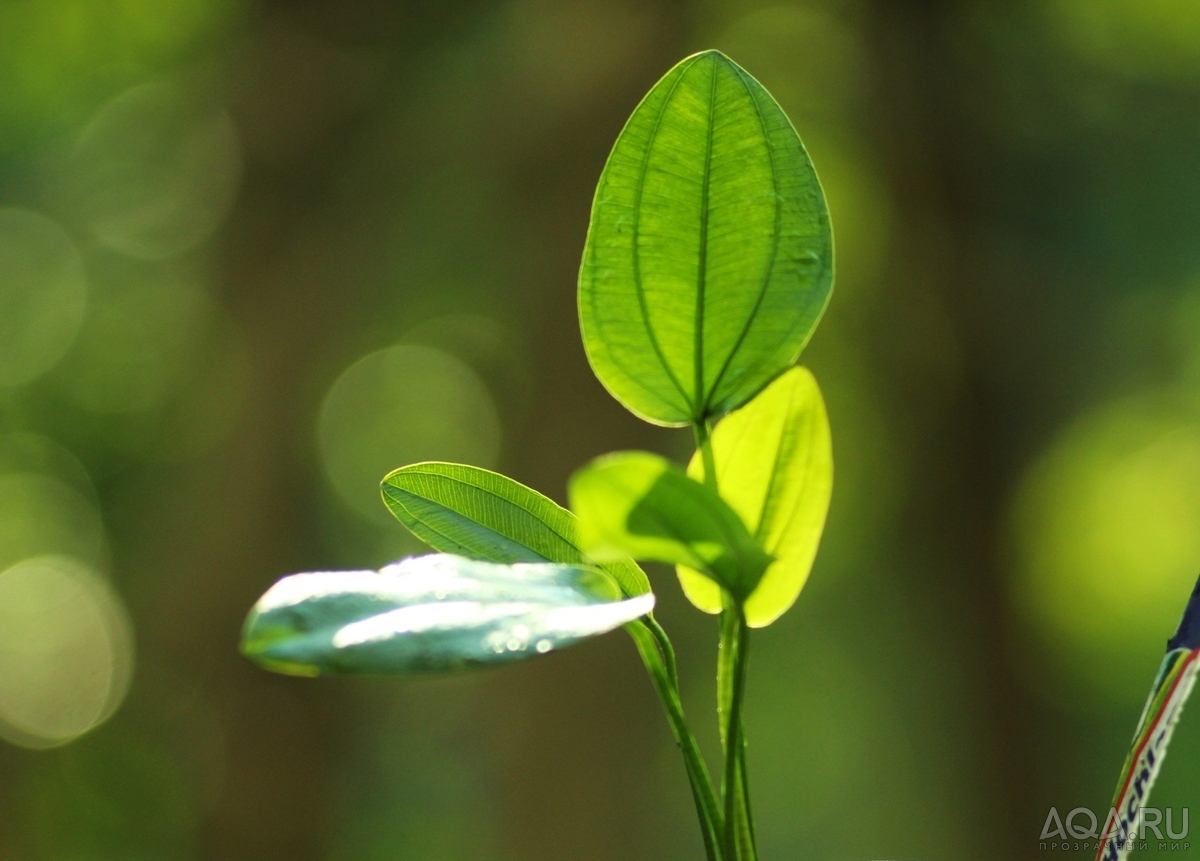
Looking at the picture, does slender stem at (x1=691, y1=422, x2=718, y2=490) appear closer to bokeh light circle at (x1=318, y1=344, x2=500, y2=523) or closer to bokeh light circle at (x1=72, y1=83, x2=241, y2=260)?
bokeh light circle at (x1=72, y1=83, x2=241, y2=260)

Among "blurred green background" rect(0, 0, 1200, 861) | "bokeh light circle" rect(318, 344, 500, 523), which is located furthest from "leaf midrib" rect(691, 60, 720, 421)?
"bokeh light circle" rect(318, 344, 500, 523)

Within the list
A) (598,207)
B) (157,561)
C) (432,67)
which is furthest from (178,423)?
(598,207)

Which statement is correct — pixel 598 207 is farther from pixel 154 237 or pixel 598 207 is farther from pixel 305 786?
pixel 154 237

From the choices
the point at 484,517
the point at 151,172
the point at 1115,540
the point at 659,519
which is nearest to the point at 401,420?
the point at 151,172

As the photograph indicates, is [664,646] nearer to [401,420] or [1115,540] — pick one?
[1115,540]

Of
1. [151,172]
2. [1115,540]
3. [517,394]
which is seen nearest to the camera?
[517,394]
